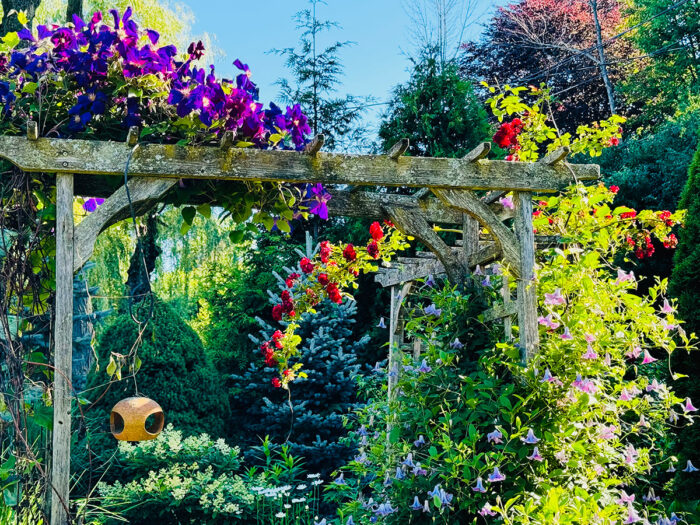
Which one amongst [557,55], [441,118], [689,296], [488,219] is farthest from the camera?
[557,55]

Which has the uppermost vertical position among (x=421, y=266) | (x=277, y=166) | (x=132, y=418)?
(x=277, y=166)

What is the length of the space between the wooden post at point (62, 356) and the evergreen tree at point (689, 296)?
12.0 feet

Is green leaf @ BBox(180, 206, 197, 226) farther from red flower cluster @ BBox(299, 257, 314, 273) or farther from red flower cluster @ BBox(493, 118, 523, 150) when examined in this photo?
red flower cluster @ BBox(493, 118, 523, 150)

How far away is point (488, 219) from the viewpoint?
3.68 m

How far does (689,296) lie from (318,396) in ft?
12.6

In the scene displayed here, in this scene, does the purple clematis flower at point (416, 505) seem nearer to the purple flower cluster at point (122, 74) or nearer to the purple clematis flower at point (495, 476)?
the purple clematis flower at point (495, 476)

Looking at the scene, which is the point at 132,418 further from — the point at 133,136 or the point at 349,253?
the point at 349,253

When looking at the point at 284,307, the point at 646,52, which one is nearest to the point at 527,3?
the point at 646,52

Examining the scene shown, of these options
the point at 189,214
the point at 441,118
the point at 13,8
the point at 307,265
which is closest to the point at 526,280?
the point at 307,265

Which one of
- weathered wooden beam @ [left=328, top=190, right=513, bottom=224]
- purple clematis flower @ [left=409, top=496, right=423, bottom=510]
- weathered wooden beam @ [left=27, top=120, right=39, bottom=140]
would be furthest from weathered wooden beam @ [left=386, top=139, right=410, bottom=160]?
purple clematis flower @ [left=409, top=496, right=423, bottom=510]

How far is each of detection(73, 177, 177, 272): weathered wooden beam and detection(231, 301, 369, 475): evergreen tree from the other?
412 centimetres

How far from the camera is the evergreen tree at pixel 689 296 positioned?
180 inches

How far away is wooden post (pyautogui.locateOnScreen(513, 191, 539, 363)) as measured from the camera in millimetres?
3584

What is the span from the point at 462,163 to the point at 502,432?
4.23 feet
